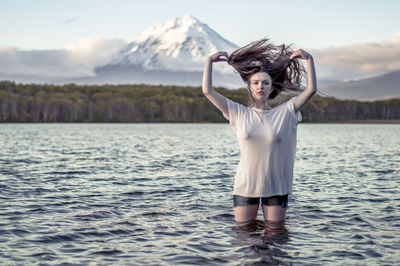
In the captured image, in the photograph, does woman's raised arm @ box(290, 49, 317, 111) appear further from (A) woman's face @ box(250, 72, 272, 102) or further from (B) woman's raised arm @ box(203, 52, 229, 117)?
(B) woman's raised arm @ box(203, 52, 229, 117)

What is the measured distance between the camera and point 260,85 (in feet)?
23.4

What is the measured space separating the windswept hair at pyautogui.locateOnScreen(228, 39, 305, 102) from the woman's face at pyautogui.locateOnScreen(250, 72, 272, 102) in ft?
0.32

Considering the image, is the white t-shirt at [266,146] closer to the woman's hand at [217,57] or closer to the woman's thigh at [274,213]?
the woman's thigh at [274,213]

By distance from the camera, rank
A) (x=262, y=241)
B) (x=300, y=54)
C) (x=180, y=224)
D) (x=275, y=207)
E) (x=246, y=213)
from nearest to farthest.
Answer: (x=300, y=54) < (x=275, y=207) < (x=246, y=213) < (x=262, y=241) < (x=180, y=224)

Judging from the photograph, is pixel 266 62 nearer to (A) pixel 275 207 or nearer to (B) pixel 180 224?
(A) pixel 275 207

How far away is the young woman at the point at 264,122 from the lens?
6972 millimetres

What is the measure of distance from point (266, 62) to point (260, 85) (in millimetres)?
434

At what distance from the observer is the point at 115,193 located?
13.2 meters

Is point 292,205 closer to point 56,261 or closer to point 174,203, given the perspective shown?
point 174,203

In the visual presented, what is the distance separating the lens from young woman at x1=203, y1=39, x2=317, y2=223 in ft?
22.9

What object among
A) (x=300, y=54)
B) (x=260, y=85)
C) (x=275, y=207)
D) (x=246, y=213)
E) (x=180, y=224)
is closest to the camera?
(x=300, y=54)

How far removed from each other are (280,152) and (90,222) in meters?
4.31

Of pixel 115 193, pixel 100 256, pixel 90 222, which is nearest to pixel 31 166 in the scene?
pixel 115 193

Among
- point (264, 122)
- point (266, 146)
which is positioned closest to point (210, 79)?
point (264, 122)
